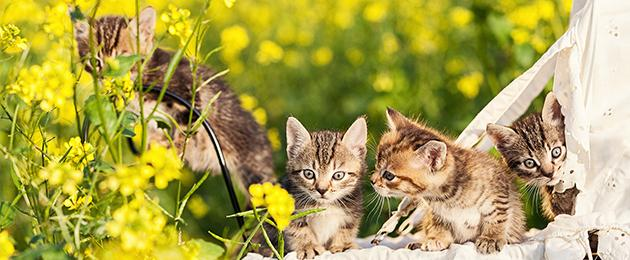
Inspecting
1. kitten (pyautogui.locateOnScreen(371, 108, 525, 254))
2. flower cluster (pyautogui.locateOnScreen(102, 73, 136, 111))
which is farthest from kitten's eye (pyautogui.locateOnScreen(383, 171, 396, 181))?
flower cluster (pyautogui.locateOnScreen(102, 73, 136, 111))

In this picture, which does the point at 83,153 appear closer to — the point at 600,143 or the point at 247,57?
the point at 600,143

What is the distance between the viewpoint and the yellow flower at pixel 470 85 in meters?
5.55

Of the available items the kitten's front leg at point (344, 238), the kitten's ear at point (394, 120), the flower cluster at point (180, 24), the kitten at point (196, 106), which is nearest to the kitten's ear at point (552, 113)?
the kitten's ear at point (394, 120)

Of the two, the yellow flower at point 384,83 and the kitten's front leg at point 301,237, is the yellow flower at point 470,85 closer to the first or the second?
the yellow flower at point 384,83

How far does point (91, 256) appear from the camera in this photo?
230 centimetres

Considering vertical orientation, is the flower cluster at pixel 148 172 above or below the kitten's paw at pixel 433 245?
above

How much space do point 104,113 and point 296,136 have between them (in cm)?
67

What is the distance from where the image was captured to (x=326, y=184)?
282 cm

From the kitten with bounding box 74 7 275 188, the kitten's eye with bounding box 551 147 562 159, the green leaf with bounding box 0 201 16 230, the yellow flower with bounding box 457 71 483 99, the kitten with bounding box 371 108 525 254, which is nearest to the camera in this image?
the green leaf with bounding box 0 201 16 230

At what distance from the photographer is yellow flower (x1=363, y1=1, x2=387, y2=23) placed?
248 inches

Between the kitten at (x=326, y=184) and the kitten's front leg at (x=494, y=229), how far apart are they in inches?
14.7

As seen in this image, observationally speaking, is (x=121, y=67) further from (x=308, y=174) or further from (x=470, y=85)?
(x=470, y=85)

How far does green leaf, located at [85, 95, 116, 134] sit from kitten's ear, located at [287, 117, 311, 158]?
1.92 ft

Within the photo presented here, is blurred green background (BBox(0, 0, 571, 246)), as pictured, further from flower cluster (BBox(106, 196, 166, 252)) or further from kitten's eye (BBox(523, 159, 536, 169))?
flower cluster (BBox(106, 196, 166, 252))
